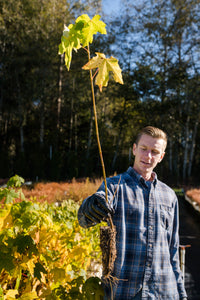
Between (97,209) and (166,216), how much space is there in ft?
1.89

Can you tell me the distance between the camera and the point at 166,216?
62.7 inches

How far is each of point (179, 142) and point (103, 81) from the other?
1674 centimetres

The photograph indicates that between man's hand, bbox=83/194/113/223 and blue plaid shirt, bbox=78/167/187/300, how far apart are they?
4.1 inches

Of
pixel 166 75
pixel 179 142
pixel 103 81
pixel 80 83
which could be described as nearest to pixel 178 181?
pixel 179 142

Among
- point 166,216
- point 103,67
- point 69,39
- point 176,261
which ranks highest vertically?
point 69,39

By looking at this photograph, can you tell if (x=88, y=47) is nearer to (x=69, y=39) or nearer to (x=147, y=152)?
(x=69, y=39)

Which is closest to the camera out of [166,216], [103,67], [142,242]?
[103,67]

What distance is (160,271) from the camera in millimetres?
1488

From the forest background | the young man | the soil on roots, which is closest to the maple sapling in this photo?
the soil on roots

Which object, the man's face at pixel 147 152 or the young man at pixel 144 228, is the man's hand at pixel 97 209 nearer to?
the young man at pixel 144 228

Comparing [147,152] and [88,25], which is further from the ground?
[88,25]

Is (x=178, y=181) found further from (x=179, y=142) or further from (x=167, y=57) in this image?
(x=167, y=57)

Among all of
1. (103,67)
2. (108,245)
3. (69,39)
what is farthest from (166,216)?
(69,39)

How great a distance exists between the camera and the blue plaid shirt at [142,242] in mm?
1418
